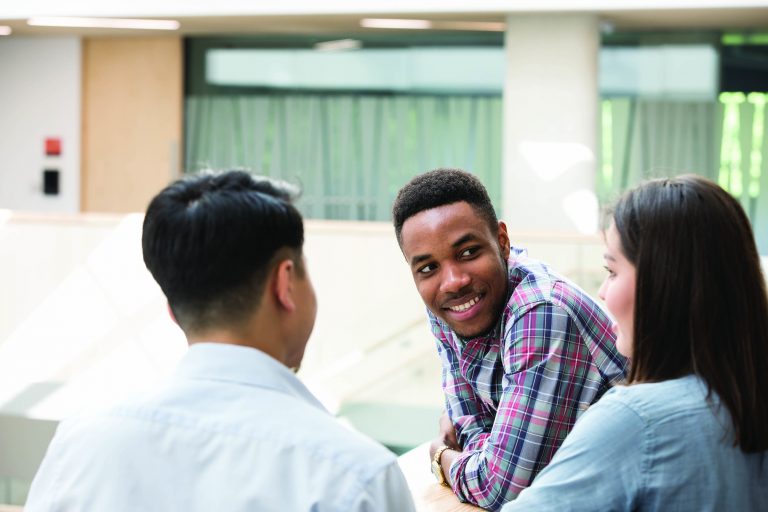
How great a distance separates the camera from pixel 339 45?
12734 mm

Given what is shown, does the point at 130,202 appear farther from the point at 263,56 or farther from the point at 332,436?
the point at 332,436

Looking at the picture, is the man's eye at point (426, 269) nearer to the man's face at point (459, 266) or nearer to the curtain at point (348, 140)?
the man's face at point (459, 266)

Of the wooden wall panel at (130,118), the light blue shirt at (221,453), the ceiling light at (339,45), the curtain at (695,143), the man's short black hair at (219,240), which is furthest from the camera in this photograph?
the wooden wall panel at (130,118)

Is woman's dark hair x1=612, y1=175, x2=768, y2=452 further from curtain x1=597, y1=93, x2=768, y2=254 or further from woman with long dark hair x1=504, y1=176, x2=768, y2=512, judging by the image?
curtain x1=597, y1=93, x2=768, y2=254

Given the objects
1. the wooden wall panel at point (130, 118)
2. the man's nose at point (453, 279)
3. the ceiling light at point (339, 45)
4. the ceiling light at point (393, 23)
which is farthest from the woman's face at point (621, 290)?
the wooden wall panel at point (130, 118)

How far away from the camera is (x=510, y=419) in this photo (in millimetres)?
2359

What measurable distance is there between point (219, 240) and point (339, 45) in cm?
1152

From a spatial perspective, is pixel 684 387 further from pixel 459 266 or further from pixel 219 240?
pixel 459 266

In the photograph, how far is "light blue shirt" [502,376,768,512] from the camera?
162 centimetres

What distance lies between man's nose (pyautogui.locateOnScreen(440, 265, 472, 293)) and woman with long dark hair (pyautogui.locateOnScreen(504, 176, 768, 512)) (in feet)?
2.60

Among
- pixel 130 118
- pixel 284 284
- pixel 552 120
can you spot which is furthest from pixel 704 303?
pixel 130 118

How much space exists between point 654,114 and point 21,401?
7.14 metres

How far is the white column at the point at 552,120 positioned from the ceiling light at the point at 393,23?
112 centimetres

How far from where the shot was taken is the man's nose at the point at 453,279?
2516 millimetres
